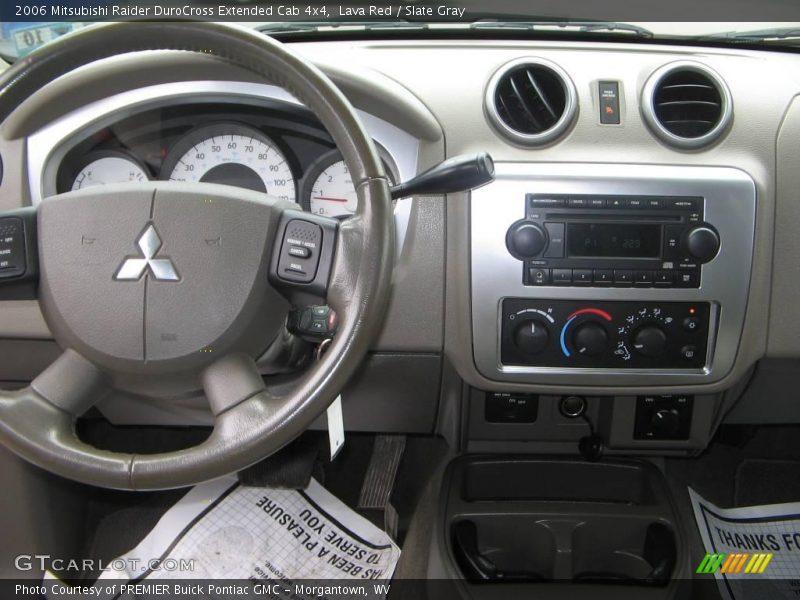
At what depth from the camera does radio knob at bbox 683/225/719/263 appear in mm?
954

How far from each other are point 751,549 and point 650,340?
54cm

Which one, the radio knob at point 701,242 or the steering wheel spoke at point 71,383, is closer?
the steering wheel spoke at point 71,383

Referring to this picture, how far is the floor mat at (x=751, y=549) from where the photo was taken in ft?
3.86

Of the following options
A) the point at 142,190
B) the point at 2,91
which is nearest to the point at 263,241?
the point at 142,190

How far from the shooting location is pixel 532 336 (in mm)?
980

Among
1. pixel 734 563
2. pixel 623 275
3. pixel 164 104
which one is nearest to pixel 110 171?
pixel 164 104

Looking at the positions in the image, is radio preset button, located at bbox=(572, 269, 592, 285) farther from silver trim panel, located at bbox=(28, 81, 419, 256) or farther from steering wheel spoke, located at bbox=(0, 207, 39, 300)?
steering wheel spoke, located at bbox=(0, 207, 39, 300)

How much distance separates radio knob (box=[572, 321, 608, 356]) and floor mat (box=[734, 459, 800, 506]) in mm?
695

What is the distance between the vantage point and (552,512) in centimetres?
113

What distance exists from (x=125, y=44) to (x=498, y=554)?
0.94 metres

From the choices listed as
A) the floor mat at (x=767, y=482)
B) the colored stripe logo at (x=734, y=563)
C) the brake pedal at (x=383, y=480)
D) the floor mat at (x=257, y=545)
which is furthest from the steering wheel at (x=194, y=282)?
the floor mat at (x=767, y=482)

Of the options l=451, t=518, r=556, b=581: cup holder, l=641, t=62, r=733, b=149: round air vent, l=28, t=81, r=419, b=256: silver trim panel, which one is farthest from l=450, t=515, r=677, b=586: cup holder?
l=641, t=62, r=733, b=149: round air vent

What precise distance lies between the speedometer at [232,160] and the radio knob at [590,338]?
0.47 metres

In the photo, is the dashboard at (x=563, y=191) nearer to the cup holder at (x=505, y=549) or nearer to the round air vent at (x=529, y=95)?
the round air vent at (x=529, y=95)
